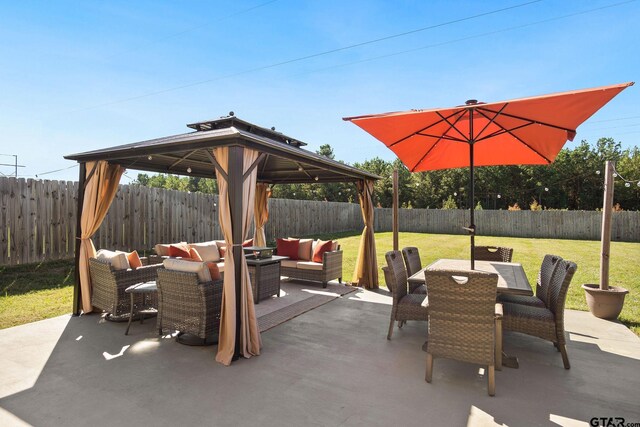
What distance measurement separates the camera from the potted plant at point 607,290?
184 inches

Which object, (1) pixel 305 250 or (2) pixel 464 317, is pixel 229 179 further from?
(1) pixel 305 250

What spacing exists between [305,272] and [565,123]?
5049 mm

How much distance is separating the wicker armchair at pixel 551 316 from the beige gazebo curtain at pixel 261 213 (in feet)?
20.7

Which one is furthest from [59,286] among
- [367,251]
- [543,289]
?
[543,289]

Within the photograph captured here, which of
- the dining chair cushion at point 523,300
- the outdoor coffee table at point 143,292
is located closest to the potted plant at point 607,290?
the dining chair cushion at point 523,300

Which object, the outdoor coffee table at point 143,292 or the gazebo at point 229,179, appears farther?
the outdoor coffee table at point 143,292

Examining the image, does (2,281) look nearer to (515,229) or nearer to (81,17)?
(81,17)

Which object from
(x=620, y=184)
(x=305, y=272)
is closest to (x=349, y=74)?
(x=305, y=272)

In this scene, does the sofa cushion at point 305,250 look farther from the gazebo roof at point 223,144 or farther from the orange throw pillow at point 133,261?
the orange throw pillow at point 133,261

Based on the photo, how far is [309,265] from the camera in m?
6.94

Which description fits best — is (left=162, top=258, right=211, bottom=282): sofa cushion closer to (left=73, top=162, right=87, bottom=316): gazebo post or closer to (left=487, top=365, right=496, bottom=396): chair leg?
(left=73, top=162, right=87, bottom=316): gazebo post

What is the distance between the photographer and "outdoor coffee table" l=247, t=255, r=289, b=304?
5750mm

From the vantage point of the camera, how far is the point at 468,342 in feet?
9.41

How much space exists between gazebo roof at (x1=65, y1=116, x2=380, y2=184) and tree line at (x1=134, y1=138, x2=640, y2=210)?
15.3 meters
